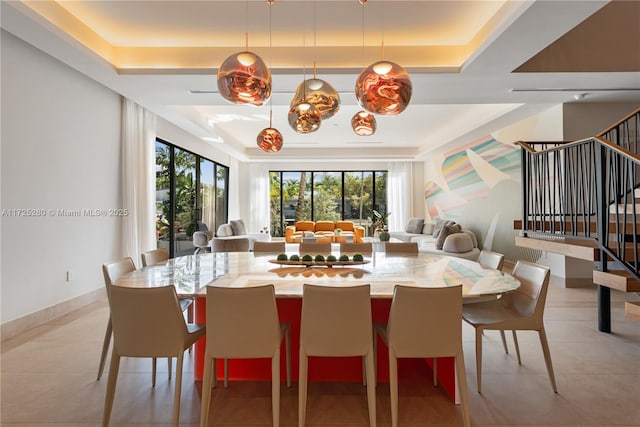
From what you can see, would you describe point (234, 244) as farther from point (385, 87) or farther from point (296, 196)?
point (296, 196)

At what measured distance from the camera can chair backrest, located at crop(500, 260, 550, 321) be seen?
236 cm

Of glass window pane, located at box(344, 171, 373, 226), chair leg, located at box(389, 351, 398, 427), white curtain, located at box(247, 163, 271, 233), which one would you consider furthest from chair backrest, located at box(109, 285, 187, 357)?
glass window pane, located at box(344, 171, 373, 226)

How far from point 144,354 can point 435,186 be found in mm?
9642

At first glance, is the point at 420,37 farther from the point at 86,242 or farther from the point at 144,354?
the point at 86,242

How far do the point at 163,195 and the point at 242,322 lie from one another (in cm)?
508

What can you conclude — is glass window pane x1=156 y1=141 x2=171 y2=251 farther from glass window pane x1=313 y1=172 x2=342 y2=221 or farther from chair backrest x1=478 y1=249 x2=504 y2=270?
glass window pane x1=313 y1=172 x2=342 y2=221

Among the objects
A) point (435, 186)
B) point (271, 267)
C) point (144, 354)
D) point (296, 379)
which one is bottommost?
point (296, 379)

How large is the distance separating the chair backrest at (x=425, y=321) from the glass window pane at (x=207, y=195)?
6.84 m

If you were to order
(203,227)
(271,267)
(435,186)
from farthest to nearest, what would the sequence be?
1. (435,186)
2. (203,227)
3. (271,267)

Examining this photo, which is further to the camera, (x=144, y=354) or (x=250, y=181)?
(x=250, y=181)

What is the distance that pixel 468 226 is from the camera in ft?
27.2

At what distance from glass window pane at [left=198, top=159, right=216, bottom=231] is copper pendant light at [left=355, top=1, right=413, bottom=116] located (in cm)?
654

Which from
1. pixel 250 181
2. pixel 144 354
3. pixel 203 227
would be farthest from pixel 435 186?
pixel 144 354

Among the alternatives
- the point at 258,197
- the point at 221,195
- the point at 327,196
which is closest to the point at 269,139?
the point at 221,195
